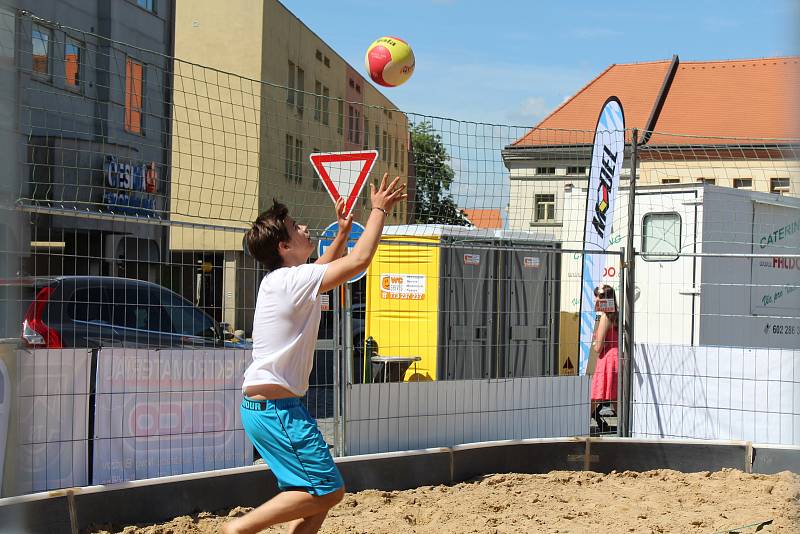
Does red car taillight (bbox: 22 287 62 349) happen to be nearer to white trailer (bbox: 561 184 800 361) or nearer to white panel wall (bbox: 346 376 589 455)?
white panel wall (bbox: 346 376 589 455)

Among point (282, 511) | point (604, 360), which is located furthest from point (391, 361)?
point (282, 511)

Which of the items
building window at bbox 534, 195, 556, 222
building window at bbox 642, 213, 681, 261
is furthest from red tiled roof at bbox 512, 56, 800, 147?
building window at bbox 534, 195, 556, 222

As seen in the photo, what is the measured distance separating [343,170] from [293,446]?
383 centimetres

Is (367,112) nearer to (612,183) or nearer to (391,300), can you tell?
(612,183)

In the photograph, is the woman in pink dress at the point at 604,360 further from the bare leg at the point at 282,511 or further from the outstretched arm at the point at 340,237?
the bare leg at the point at 282,511

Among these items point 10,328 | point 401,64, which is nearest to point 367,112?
point 401,64

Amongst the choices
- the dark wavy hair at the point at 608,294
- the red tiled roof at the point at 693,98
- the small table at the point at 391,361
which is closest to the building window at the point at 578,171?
the dark wavy hair at the point at 608,294

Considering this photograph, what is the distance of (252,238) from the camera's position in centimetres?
449

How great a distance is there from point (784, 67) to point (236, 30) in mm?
37022

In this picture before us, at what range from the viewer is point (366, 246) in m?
4.21

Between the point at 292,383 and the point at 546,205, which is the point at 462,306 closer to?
the point at 546,205

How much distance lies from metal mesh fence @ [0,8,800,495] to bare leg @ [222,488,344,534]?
76.4 inches

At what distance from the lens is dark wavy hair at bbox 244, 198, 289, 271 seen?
177 inches

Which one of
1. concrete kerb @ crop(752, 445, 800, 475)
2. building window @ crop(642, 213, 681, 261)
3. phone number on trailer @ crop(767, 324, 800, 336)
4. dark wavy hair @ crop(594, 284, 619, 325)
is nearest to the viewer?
concrete kerb @ crop(752, 445, 800, 475)
